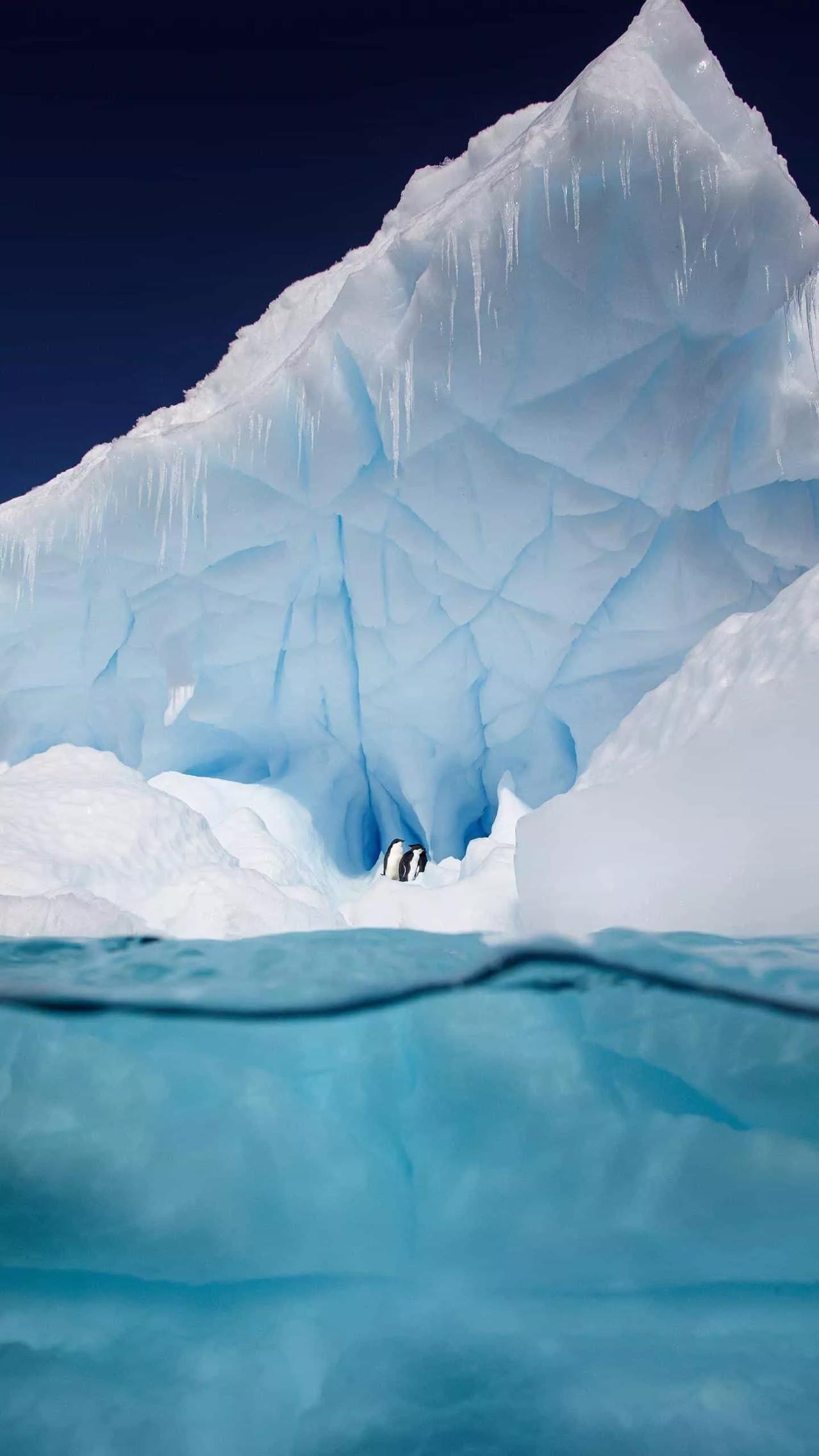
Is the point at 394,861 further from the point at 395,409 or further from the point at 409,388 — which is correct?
the point at 409,388

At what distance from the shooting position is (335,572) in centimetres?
689

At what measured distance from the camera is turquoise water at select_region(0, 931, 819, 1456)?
5.09ft

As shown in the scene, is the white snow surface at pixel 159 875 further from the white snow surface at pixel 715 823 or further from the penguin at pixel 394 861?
the white snow surface at pixel 715 823

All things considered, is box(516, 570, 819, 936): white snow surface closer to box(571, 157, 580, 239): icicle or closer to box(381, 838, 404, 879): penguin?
box(571, 157, 580, 239): icicle

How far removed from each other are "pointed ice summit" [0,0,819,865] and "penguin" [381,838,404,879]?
635 millimetres

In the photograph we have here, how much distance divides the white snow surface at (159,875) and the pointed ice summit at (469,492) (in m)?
1.42

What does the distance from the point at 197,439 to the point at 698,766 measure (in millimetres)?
4597

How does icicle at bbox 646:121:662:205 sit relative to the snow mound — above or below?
above

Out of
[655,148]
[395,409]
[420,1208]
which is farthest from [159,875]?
[655,148]

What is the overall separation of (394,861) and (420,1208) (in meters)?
4.89

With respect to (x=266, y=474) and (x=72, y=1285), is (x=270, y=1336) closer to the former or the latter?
(x=72, y=1285)

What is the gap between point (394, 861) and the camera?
7.00 metres

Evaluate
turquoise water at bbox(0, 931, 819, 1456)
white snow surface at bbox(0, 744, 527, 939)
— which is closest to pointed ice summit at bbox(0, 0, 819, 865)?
white snow surface at bbox(0, 744, 527, 939)

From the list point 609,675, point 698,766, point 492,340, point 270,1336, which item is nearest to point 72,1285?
point 270,1336
